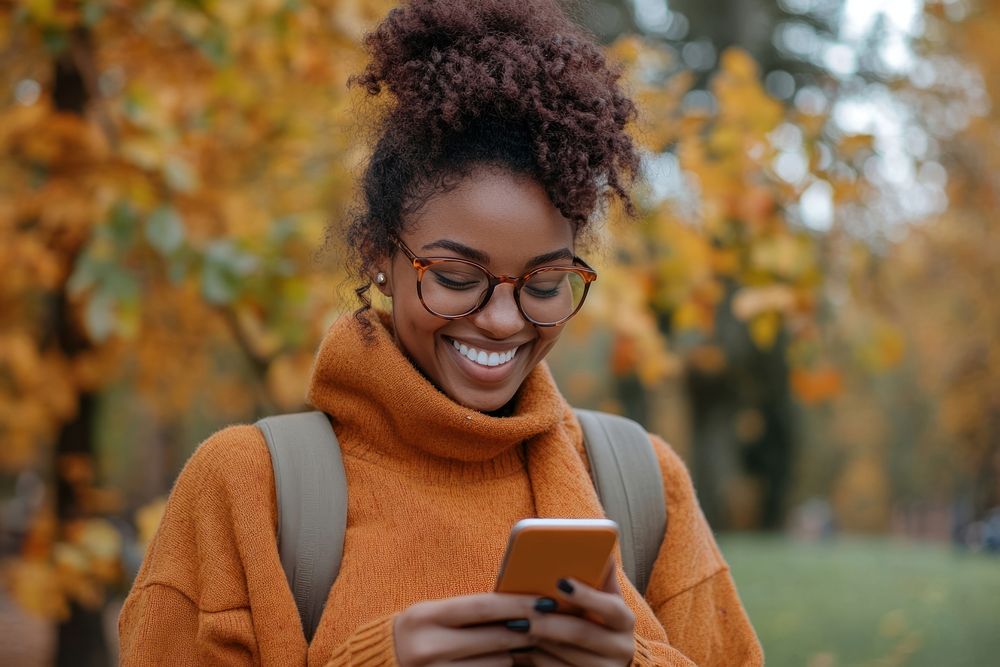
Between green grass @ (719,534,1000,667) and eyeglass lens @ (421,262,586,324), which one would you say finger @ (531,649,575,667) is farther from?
green grass @ (719,534,1000,667)

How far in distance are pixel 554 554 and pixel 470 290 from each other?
533 millimetres

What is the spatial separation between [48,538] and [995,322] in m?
11.3

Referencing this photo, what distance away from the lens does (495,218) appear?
1.86 metres

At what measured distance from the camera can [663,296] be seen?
4457 millimetres

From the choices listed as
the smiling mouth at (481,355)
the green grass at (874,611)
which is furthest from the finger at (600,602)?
the green grass at (874,611)

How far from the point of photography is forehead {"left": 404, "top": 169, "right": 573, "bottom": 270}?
6.11ft

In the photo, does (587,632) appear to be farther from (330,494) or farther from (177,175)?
(177,175)

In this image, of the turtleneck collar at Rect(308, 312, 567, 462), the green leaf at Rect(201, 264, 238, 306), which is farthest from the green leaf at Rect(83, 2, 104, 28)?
the turtleneck collar at Rect(308, 312, 567, 462)

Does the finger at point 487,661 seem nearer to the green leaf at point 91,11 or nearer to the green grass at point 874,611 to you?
the green leaf at point 91,11

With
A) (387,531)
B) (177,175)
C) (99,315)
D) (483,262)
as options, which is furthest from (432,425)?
(177,175)

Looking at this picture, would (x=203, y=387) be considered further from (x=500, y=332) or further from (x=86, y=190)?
(x=500, y=332)

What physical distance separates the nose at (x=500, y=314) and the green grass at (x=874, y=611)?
3.70 metres

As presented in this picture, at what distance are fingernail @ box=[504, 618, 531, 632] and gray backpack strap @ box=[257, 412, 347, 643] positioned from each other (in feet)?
1.21

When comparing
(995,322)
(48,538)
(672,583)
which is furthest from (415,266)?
(995,322)
